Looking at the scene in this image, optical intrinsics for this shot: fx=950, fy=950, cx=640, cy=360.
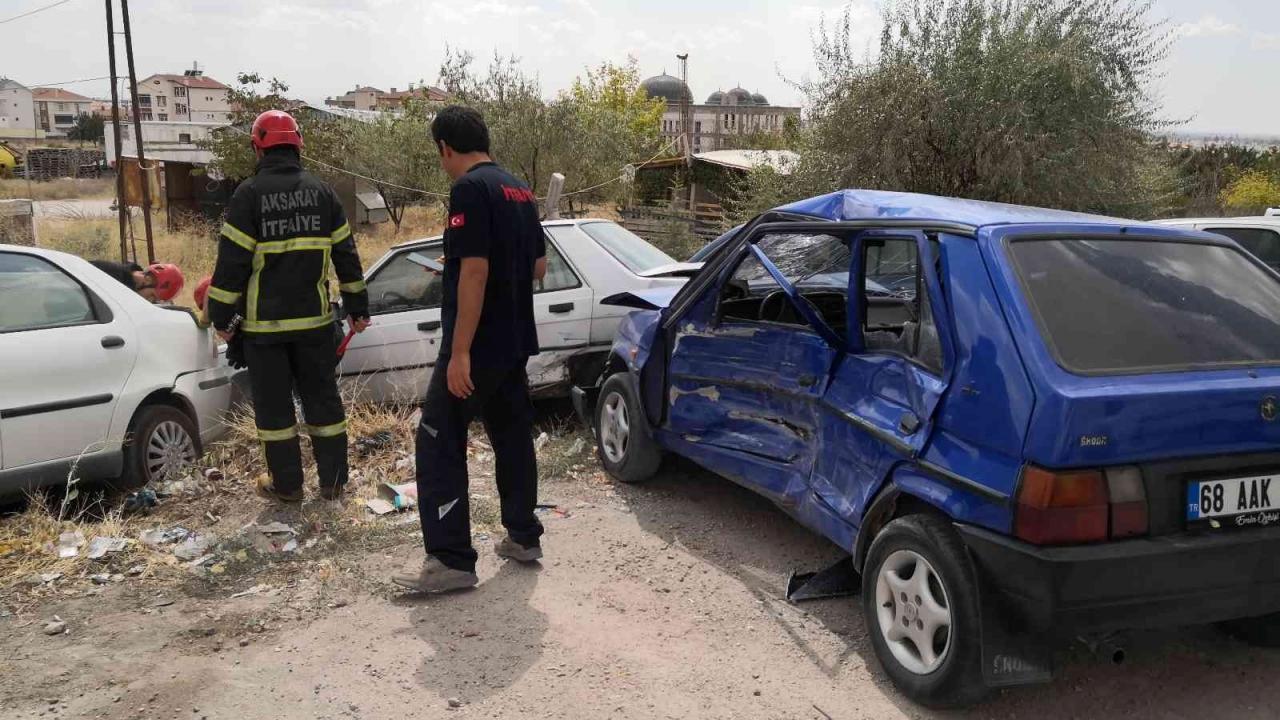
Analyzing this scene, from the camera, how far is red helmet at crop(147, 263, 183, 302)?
5949 millimetres

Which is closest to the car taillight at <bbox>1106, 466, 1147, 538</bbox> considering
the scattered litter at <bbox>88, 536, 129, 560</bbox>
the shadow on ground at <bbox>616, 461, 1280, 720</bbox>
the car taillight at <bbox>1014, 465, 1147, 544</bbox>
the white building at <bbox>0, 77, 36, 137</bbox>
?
the car taillight at <bbox>1014, 465, 1147, 544</bbox>

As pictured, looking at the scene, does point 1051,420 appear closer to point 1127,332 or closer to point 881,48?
point 1127,332

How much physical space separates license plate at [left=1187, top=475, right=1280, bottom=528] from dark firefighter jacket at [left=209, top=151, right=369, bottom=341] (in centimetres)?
384

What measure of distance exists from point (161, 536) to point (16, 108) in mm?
141642

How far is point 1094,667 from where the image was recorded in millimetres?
3291

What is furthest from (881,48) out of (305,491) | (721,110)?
(721,110)

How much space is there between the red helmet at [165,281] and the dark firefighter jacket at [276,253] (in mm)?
1593

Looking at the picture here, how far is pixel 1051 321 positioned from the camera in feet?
9.34

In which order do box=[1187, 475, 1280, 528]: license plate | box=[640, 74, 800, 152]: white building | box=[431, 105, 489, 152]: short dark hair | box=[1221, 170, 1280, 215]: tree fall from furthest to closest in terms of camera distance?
1. box=[640, 74, 800, 152]: white building
2. box=[1221, 170, 1280, 215]: tree
3. box=[431, 105, 489, 152]: short dark hair
4. box=[1187, 475, 1280, 528]: license plate

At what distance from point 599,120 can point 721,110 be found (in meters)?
67.2

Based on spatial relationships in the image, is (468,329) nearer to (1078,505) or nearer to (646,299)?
(646,299)

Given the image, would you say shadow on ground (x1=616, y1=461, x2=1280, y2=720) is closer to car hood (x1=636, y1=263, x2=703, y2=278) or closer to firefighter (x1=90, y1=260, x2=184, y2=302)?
car hood (x1=636, y1=263, x2=703, y2=278)

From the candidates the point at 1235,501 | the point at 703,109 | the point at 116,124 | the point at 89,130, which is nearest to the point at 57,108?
the point at 89,130

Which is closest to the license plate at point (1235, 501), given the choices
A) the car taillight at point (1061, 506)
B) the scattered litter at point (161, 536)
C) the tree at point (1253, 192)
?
the car taillight at point (1061, 506)
